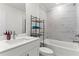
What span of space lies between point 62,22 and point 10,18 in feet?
7.30

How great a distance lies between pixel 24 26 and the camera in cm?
225

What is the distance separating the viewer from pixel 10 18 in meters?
1.80

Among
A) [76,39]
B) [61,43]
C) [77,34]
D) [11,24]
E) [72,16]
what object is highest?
[72,16]

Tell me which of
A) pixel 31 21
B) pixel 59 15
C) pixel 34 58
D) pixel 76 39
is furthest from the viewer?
pixel 59 15

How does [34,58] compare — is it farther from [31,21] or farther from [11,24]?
[31,21]

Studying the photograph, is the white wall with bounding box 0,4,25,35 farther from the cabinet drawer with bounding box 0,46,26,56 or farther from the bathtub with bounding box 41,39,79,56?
the bathtub with bounding box 41,39,79,56

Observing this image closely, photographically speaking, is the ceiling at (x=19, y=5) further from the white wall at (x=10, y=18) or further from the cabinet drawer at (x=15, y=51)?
the cabinet drawer at (x=15, y=51)

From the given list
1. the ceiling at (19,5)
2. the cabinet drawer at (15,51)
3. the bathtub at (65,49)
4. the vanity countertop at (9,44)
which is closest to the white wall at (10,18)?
the ceiling at (19,5)

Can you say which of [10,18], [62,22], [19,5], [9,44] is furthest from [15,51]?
[62,22]

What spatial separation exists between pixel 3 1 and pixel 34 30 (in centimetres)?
135

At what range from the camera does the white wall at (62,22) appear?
2.92 meters

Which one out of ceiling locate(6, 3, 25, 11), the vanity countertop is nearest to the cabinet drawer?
→ the vanity countertop

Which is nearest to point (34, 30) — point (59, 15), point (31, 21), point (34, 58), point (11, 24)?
point (31, 21)

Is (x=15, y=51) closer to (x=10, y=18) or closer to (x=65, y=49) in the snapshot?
(x=10, y=18)
